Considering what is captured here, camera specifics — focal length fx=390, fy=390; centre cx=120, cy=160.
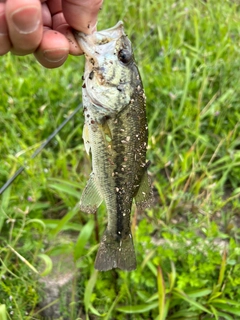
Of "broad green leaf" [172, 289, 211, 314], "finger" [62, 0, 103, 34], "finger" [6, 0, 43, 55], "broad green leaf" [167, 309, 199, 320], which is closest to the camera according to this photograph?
"finger" [6, 0, 43, 55]

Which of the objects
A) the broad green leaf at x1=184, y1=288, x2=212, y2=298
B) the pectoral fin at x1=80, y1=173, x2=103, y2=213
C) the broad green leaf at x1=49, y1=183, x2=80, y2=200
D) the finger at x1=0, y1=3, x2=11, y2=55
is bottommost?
the broad green leaf at x1=184, y1=288, x2=212, y2=298

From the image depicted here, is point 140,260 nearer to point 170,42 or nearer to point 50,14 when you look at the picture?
point 50,14

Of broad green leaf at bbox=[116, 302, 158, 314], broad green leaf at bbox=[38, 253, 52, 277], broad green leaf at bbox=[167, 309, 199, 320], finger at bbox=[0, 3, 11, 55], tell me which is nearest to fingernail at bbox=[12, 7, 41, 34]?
finger at bbox=[0, 3, 11, 55]

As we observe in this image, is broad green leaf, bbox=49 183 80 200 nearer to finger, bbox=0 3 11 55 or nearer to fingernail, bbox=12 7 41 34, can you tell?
finger, bbox=0 3 11 55

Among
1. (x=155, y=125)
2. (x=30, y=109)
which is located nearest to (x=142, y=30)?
(x=155, y=125)

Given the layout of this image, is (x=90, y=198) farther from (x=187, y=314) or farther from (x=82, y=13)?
(x=187, y=314)

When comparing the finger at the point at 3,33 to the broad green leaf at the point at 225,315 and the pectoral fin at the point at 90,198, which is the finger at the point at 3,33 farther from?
the broad green leaf at the point at 225,315
